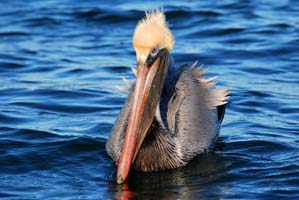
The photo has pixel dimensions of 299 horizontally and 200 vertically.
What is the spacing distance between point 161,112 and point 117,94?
2460 millimetres

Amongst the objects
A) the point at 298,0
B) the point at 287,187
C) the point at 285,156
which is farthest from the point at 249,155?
the point at 298,0

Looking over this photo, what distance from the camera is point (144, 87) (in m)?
6.31

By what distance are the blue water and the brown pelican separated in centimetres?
15

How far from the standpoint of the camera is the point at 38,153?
717 centimetres

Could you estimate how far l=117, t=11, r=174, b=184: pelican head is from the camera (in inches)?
246

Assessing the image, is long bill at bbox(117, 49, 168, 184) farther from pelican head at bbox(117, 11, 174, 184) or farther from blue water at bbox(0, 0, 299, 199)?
blue water at bbox(0, 0, 299, 199)

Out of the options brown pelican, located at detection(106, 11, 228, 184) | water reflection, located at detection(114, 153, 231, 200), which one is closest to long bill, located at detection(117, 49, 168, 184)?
Result: brown pelican, located at detection(106, 11, 228, 184)

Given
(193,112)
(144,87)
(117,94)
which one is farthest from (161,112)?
(117,94)

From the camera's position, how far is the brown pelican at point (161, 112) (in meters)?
6.28

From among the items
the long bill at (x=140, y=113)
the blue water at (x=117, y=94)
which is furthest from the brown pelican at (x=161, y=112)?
the blue water at (x=117, y=94)

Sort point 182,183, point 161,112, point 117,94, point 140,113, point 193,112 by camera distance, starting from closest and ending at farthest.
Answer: point 140,113, point 182,183, point 161,112, point 193,112, point 117,94

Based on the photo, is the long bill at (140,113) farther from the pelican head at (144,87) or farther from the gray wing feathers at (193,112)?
the gray wing feathers at (193,112)

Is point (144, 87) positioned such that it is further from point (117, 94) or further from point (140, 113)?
point (117, 94)

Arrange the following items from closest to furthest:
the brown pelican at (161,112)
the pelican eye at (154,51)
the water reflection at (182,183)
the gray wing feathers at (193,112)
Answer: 1. the water reflection at (182,183)
2. the brown pelican at (161,112)
3. the pelican eye at (154,51)
4. the gray wing feathers at (193,112)
